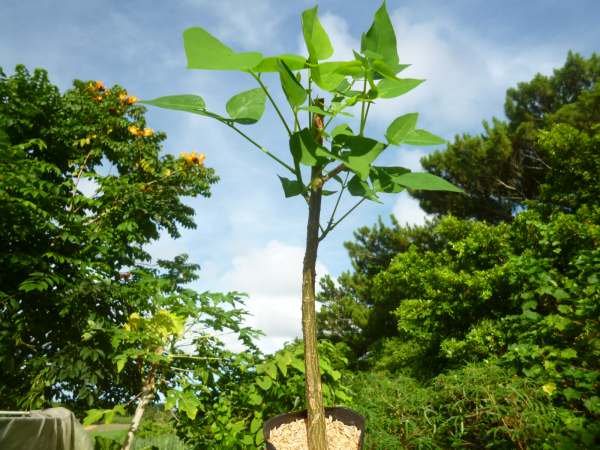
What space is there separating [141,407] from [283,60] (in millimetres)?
2210

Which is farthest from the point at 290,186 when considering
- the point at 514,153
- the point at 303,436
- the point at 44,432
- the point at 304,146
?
the point at 514,153

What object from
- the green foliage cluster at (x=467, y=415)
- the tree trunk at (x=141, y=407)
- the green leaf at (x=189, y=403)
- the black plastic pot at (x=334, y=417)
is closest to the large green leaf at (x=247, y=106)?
the black plastic pot at (x=334, y=417)

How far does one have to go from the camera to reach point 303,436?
1056 millimetres

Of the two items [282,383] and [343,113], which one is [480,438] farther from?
[343,113]

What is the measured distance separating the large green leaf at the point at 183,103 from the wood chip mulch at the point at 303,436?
Result: 815mm

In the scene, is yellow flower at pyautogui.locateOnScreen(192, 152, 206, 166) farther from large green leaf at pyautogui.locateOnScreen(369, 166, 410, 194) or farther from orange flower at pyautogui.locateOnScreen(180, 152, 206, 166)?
large green leaf at pyautogui.locateOnScreen(369, 166, 410, 194)

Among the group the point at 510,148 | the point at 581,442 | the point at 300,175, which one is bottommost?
the point at 581,442

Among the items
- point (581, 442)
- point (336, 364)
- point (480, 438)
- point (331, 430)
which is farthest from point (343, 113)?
point (336, 364)

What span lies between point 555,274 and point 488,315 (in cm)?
190

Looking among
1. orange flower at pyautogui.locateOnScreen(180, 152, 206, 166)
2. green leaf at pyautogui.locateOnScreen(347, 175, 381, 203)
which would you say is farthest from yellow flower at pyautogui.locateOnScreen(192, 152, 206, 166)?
green leaf at pyautogui.locateOnScreen(347, 175, 381, 203)

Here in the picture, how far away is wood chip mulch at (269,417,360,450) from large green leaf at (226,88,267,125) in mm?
781

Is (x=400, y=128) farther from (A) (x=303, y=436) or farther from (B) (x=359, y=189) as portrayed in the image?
(A) (x=303, y=436)

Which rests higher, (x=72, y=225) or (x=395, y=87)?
(x=72, y=225)

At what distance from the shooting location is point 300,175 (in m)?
0.91
